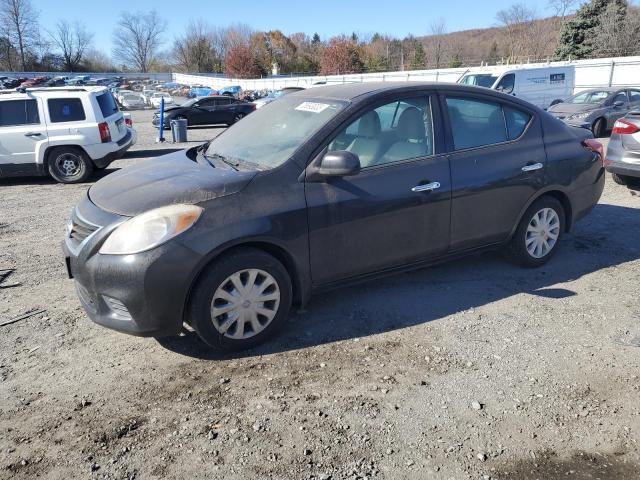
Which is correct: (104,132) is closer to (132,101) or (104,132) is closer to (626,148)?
(626,148)

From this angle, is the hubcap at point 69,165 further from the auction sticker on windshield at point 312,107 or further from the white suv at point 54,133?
the auction sticker on windshield at point 312,107

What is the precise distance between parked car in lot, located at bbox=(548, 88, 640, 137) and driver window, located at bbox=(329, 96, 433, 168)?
13.0 m

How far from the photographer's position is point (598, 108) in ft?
52.6

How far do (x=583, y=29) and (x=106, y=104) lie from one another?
1820 inches

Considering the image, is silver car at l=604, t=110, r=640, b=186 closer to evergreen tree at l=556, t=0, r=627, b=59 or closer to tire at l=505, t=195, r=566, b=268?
tire at l=505, t=195, r=566, b=268

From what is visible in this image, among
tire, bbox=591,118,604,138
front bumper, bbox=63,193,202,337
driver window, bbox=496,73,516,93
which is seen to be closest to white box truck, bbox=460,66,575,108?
driver window, bbox=496,73,516,93

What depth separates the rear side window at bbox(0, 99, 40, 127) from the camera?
33.2 feet

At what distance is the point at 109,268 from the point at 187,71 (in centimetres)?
9893

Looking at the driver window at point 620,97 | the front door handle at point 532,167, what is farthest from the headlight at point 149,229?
the driver window at point 620,97

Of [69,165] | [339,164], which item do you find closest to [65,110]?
[69,165]

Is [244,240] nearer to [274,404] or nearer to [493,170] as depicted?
[274,404]

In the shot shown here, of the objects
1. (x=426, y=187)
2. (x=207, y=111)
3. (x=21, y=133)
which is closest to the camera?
(x=426, y=187)

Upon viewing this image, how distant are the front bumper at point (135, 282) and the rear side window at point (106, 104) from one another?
825cm

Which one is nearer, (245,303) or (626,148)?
(245,303)
